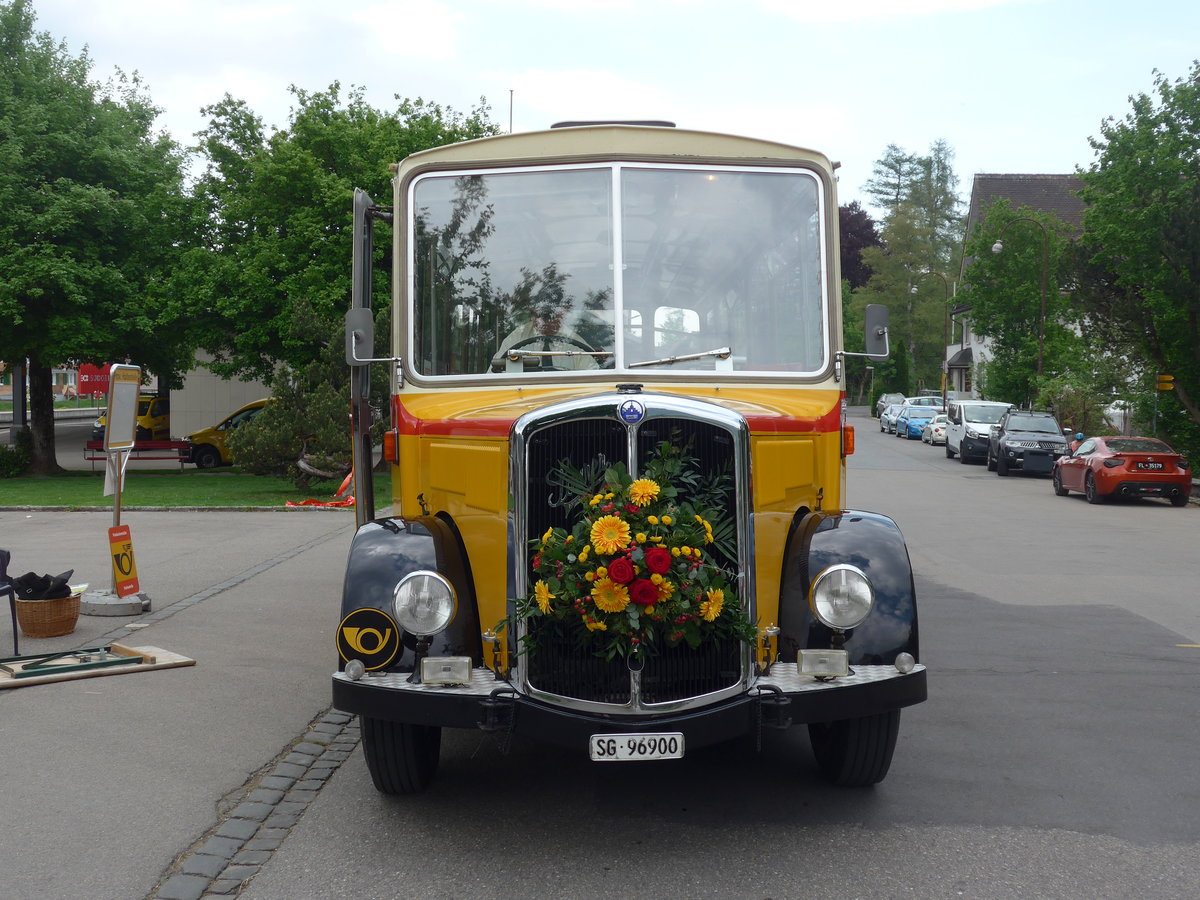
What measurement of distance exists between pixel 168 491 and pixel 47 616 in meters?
14.4

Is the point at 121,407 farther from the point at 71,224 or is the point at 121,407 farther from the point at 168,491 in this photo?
the point at 71,224

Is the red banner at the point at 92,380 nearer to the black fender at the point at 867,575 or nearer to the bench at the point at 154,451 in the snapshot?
the bench at the point at 154,451

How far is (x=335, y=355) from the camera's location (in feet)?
67.5

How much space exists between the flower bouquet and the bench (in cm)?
2597

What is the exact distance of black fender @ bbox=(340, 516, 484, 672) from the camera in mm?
4703

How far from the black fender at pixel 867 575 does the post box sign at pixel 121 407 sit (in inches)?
254

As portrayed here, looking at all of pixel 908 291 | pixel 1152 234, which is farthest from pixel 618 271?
pixel 908 291

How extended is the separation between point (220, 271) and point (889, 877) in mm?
23316

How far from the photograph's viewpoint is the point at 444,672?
4.55m

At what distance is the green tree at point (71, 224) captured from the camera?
76.4 ft

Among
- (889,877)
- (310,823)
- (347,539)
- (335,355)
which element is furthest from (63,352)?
(889,877)

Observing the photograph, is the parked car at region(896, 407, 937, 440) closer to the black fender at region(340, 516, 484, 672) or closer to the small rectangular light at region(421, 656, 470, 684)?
the black fender at region(340, 516, 484, 672)

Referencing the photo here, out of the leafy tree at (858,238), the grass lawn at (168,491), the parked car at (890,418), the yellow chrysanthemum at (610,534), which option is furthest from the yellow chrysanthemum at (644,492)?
the leafy tree at (858,238)

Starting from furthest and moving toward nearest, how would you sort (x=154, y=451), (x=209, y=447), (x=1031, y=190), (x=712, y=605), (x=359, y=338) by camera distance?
(x=1031, y=190)
(x=154, y=451)
(x=209, y=447)
(x=359, y=338)
(x=712, y=605)
